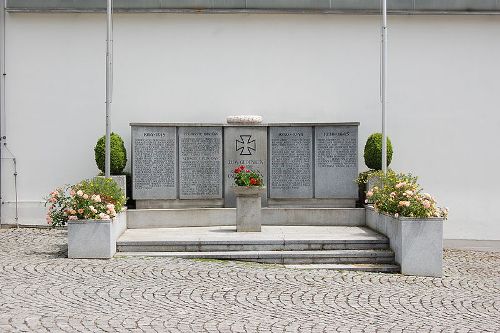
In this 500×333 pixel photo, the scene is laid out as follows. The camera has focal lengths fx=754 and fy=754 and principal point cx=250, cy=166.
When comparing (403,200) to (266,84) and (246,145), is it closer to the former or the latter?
(246,145)

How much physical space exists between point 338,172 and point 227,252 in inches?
185

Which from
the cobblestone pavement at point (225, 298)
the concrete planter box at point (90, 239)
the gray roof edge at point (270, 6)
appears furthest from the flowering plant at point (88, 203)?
the gray roof edge at point (270, 6)

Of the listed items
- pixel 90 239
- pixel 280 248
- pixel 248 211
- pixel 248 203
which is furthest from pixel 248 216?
pixel 90 239

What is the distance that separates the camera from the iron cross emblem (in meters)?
17.7

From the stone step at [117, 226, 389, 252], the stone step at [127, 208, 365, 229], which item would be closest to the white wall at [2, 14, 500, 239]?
the stone step at [127, 208, 365, 229]

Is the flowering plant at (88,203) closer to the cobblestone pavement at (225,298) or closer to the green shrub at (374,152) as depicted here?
the cobblestone pavement at (225,298)

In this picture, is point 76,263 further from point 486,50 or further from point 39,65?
point 486,50

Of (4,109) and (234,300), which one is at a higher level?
(4,109)

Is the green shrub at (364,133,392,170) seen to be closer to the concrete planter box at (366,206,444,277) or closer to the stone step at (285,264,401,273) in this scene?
the concrete planter box at (366,206,444,277)

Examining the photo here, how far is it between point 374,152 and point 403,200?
4.17 metres

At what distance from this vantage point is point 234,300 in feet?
→ 34.1

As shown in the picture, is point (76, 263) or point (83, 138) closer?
point (76, 263)

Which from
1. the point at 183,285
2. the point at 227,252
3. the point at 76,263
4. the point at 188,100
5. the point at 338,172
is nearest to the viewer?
the point at 183,285

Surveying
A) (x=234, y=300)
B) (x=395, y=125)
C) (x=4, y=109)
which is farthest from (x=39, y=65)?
(x=234, y=300)
